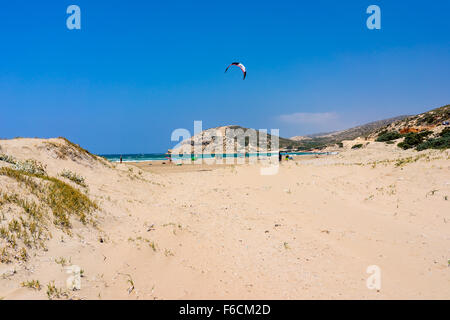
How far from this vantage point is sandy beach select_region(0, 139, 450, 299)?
4465mm

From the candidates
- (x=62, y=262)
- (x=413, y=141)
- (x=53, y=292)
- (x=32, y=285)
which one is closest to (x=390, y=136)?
(x=413, y=141)

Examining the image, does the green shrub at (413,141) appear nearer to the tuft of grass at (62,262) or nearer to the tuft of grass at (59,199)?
the tuft of grass at (59,199)

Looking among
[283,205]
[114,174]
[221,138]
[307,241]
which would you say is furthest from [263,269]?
[221,138]

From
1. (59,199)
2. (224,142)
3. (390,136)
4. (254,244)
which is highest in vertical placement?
(224,142)

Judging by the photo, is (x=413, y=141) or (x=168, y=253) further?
(x=413, y=141)

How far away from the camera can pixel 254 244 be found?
6.63 metres

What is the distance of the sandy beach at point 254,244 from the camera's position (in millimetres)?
4465

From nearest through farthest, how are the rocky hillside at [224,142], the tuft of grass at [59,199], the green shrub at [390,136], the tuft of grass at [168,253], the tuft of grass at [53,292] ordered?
the tuft of grass at [53,292]
the tuft of grass at [168,253]
the tuft of grass at [59,199]
the green shrub at [390,136]
the rocky hillside at [224,142]

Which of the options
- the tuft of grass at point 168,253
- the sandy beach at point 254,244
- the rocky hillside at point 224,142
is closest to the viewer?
the sandy beach at point 254,244

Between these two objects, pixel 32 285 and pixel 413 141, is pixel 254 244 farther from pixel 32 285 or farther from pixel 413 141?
pixel 413 141

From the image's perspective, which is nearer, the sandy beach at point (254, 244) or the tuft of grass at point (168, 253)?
the sandy beach at point (254, 244)

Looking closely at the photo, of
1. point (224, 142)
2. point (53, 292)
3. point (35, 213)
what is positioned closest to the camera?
point (53, 292)

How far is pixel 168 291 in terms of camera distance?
448 centimetres

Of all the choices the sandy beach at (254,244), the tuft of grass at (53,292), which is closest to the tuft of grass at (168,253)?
the sandy beach at (254,244)
